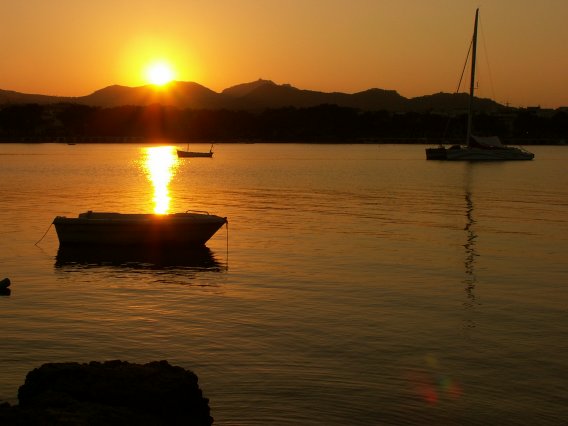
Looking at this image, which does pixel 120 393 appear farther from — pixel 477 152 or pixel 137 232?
pixel 477 152

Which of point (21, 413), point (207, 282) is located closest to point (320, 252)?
point (207, 282)

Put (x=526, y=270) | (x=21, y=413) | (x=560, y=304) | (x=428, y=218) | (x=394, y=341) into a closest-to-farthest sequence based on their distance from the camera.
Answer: (x=21, y=413), (x=394, y=341), (x=560, y=304), (x=526, y=270), (x=428, y=218)

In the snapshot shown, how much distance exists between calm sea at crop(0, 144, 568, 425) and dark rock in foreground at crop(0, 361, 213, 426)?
1840 mm

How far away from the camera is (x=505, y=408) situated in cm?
1182

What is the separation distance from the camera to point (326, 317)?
17375 millimetres

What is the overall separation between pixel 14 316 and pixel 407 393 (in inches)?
379

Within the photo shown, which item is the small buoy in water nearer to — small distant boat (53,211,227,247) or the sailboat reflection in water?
the sailboat reflection in water

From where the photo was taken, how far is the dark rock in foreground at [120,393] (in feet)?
28.0

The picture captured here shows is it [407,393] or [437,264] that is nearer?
[407,393]

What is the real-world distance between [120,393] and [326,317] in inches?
345

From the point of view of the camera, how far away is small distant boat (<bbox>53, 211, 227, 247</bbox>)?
27.7m

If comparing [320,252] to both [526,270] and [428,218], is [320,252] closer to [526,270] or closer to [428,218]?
[526,270]

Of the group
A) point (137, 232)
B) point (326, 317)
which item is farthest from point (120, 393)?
point (137, 232)

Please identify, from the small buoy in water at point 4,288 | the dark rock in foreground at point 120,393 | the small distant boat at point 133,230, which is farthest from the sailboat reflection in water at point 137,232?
the dark rock in foreground at point 120,393
